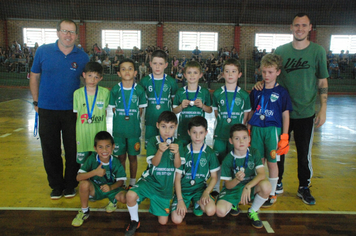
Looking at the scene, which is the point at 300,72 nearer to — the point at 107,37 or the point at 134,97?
the point at 134,97

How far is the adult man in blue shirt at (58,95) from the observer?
3.05m

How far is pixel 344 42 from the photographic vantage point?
21109mm

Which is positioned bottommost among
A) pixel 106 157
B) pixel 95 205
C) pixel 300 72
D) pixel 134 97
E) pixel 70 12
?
pixel 95 205

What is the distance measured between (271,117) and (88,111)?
6.81 feet

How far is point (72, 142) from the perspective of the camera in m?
3.20

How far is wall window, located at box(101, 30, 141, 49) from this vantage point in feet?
68.2

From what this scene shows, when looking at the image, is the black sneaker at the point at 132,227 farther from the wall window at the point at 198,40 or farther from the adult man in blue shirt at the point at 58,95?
the wall window at the point at 198,40

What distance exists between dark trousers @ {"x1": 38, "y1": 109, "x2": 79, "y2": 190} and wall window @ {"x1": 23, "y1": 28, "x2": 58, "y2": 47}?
Answer: 2035cm

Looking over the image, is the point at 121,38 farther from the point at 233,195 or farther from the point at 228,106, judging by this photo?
the point at 233,195

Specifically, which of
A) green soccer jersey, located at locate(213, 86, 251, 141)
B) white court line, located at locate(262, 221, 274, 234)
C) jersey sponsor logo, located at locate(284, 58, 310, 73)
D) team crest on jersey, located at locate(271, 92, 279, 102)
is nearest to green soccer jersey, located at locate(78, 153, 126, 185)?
green soccer jersey, located at locate(213, 86, 251, 141)

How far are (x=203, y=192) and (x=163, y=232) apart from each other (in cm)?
57

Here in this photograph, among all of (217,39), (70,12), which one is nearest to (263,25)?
(217,39)

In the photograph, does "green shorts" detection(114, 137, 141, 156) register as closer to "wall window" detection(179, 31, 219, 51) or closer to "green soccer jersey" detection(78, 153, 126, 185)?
"green soccer jersey" detection(78, 153, 126, 185)

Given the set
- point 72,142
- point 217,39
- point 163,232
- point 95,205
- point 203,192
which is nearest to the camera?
point 163,232
